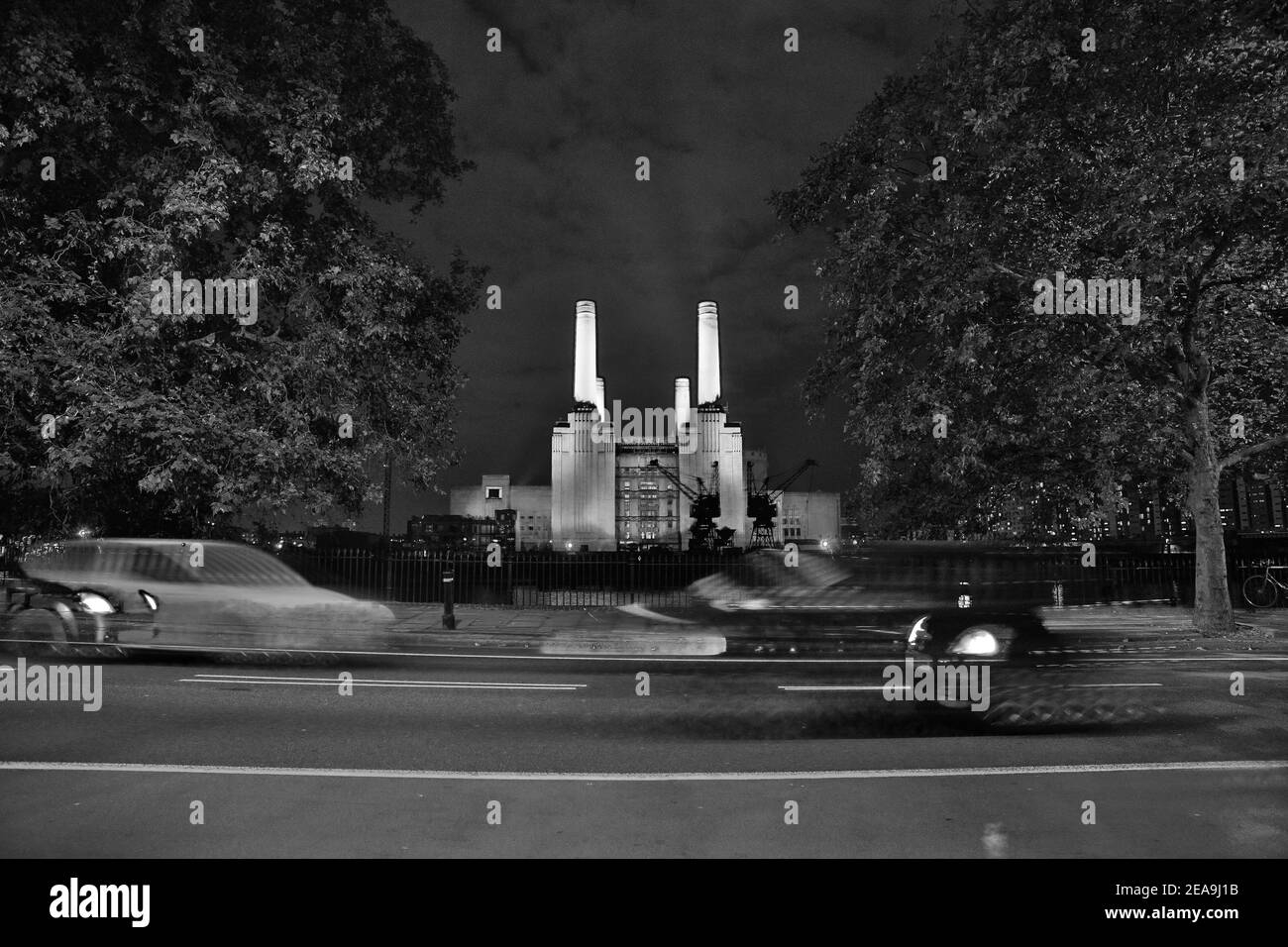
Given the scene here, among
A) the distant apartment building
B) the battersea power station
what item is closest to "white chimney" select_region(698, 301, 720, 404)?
the battersea power station

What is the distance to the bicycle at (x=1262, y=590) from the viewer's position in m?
20.0

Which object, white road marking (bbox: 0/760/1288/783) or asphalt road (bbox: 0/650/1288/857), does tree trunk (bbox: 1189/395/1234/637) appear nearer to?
asphalt road (bbox: 0/650/1288/857)

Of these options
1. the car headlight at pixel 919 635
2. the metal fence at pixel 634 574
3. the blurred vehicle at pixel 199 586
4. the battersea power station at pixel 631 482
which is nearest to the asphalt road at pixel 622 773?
the car headlight at pixel 919 635

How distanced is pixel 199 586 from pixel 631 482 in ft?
347

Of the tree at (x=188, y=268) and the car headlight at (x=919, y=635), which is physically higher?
the tree at (x=188, y=268)

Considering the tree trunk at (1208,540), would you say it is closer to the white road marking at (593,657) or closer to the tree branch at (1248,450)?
the tree branch at (1248,450)

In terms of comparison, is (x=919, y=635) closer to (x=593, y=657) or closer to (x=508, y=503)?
(x=593, y=657)

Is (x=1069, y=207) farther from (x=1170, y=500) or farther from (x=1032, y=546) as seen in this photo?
(x=1032, y=546)

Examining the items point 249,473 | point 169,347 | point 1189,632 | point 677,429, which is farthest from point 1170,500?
point 677,429

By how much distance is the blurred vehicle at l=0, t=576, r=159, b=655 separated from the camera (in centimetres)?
1192

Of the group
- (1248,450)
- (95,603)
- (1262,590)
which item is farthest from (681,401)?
(95,603)

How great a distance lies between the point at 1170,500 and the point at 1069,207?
6862 millimetres

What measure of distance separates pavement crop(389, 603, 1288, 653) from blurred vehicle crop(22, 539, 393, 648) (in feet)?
9.03

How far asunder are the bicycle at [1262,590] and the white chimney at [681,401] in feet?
329
